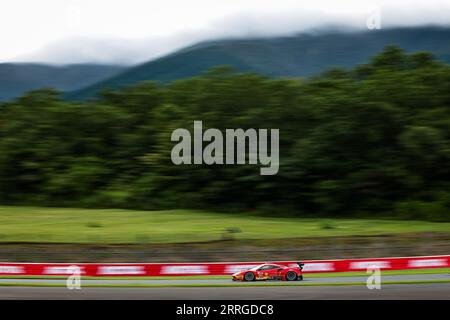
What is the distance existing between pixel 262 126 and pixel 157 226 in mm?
18642

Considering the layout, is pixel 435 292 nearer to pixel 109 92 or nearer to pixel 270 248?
pixel 270 248

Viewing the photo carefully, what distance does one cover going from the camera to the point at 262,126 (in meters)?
63.8

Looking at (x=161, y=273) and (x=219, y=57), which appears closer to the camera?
(x=161, y=273)

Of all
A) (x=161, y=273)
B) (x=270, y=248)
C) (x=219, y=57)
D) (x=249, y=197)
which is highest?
(x=219, y=57)

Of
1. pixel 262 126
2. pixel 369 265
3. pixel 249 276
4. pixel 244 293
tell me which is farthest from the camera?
pixel 262 126

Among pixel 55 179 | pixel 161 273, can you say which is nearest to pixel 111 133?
pixel 55 179

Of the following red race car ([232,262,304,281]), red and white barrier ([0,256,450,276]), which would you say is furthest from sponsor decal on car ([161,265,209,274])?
red race car ([232,262,304,281])

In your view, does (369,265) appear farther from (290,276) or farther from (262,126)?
(262,126)

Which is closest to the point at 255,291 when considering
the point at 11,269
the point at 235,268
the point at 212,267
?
the point at 235,268

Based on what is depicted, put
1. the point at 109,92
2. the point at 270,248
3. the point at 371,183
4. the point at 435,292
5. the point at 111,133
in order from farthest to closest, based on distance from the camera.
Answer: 1. the point at 109,92
2. the point at 111,133
3. the point at 371,183
4. the point at 270,248
5. the point at 435,292

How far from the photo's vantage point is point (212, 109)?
67.7m

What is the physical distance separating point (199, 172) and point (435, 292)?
46434mm

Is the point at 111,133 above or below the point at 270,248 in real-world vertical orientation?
Answer: above

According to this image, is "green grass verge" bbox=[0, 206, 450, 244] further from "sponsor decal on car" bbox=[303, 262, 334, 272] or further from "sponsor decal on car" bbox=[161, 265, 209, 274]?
"sponsor decal on car" bbox=[303, 262, 334, 272]
